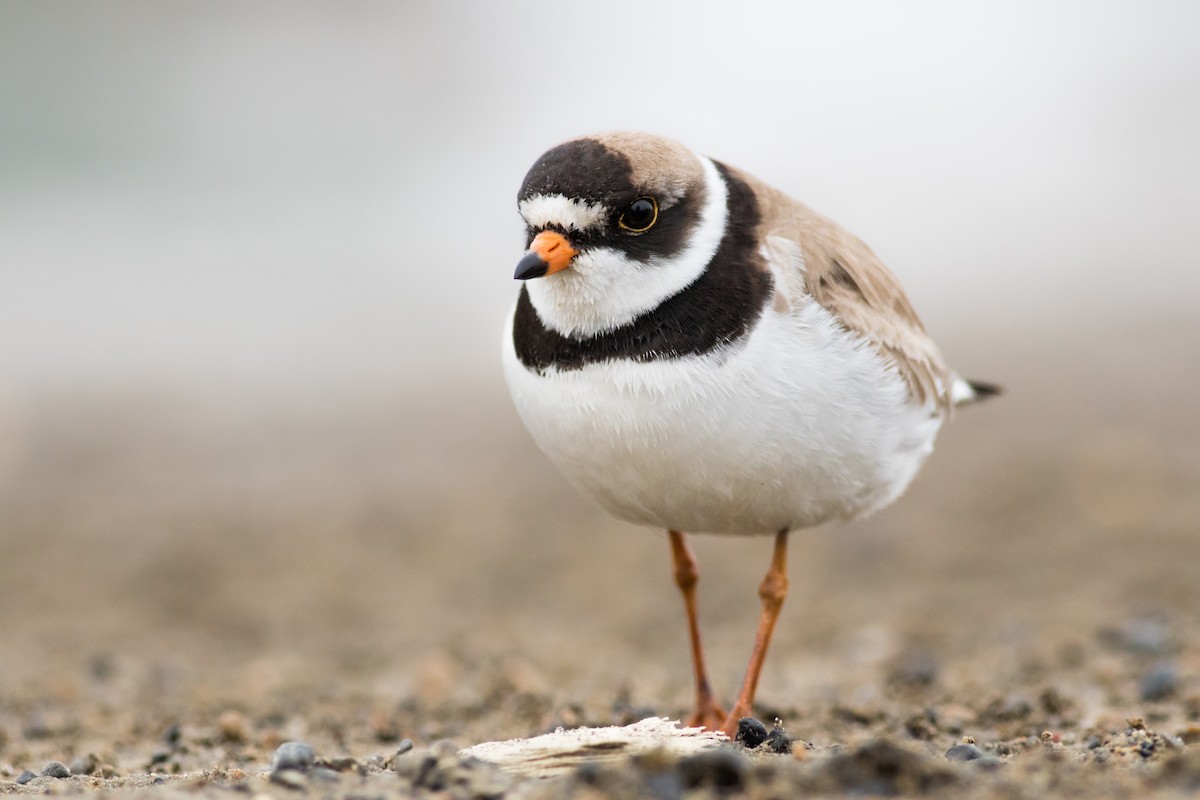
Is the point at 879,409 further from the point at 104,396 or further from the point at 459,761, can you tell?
the point at 104,396

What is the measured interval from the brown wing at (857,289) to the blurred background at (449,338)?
95cm

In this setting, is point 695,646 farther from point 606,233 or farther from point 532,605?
point 532,605

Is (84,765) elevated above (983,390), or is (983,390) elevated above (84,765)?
(983,390)

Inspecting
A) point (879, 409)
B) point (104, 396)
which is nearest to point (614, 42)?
point (104, 396)

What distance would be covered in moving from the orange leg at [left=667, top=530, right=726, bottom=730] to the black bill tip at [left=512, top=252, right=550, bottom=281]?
4.90 ft

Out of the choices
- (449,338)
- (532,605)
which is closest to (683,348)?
(532,605)

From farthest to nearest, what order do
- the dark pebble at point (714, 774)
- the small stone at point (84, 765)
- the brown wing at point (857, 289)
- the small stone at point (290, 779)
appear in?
the brown wing at point (857, 289)
the small stone at point (84, 765)
the small stone at point (290, 779)
the dark pebble at point (714, 774)

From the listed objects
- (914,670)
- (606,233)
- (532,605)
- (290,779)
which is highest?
(606,233)

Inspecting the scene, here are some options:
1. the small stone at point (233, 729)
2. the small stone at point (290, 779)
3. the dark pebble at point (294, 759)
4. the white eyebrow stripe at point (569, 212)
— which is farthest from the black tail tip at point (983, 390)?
the small stone at point (290, 779)

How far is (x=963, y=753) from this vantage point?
13.2 feet

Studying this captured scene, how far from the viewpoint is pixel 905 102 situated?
1108 inches

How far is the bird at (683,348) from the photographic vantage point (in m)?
4.18

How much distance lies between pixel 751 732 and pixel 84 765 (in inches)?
86.8

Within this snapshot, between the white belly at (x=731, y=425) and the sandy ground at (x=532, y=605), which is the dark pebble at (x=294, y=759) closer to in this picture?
the sandy ground at (x=532, y=605)
